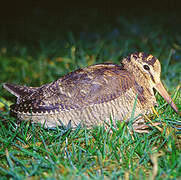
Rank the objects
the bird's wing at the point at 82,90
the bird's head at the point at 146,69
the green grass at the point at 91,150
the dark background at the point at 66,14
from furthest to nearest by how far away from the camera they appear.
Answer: the dark background at the point at 66,14, the bird's head at the point at 146,69, the bird's wing at the point at 82,90, the green grass at the point at 91,150

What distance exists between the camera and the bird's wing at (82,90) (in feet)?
10.5

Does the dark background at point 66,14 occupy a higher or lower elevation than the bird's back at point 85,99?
higher

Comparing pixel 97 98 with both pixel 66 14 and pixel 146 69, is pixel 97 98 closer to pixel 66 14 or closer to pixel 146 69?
pixel 146 69

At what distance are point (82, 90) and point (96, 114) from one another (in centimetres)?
32

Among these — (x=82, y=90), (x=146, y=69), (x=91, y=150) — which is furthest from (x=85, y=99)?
(x=146, y=69)

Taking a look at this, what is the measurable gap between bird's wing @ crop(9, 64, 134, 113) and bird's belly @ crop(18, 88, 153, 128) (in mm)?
61

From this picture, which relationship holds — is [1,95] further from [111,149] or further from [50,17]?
[50,17]

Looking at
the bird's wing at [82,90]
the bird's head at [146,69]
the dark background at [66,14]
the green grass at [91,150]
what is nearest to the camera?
the green grass at [91,150]

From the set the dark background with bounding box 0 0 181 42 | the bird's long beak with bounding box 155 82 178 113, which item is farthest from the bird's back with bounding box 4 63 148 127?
the dark background with bounding box 0 0 181 42

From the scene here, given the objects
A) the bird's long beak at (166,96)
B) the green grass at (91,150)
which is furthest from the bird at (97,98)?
the green grass at (91,150)

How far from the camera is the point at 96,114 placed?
325cm

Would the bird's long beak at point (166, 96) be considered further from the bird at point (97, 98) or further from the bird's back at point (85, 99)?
the bird's back at point (85, 99)

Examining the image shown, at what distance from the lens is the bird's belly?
3230 millimetres

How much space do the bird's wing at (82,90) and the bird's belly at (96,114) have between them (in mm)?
61
